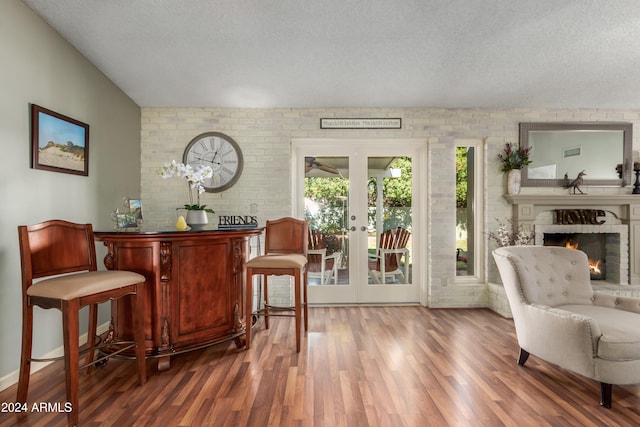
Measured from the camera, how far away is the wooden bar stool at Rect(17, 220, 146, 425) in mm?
1810

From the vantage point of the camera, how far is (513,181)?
4.19 m

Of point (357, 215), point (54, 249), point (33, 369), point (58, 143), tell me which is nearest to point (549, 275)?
point (357, 215)

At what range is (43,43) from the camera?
255cm

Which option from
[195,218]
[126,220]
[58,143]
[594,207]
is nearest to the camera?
[126,220]

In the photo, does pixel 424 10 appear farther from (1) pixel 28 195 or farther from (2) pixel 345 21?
(1) pixel 28 195

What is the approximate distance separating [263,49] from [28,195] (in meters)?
2.15

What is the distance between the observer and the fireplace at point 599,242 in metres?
4.18

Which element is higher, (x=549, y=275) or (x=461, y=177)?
(x=461, y=177)

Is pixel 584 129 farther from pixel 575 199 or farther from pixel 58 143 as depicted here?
pixel 58 143

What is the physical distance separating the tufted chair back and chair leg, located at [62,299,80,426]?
117 inches

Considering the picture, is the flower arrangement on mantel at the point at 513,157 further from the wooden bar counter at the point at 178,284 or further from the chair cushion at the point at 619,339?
the wooden bar counter at the point at 178,284

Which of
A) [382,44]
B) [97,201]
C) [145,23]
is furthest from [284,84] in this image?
[97,201]

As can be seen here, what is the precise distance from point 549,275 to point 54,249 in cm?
362

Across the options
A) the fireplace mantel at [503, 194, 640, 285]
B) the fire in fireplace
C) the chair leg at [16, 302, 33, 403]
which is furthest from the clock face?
the fire in fireplace
